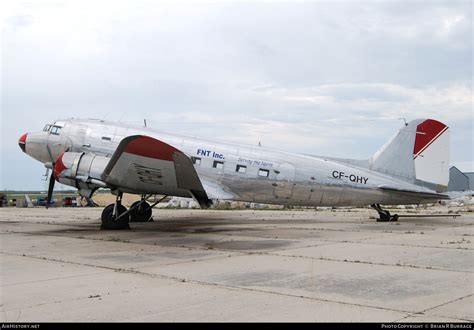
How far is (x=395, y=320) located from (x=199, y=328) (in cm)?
202

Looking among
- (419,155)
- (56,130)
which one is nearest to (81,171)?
(56,130)

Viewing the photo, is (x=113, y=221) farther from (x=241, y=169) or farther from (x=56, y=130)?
(x=241, y=169)

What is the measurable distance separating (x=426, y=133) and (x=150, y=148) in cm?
1042

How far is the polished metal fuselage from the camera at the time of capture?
16.3 metres

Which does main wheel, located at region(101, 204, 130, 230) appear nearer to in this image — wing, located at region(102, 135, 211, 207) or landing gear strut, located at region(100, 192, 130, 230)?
landing gear strut, located at region(100, 192, 130, 230)

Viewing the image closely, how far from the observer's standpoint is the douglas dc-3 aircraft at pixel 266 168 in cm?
1545

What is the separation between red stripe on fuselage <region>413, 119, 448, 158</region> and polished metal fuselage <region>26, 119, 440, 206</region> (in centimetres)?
137

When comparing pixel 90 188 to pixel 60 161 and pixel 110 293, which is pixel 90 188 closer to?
pixel 60 161

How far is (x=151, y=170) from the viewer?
535 inches

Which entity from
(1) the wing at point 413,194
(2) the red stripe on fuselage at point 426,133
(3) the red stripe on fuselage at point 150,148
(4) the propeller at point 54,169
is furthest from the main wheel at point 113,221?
(2) the red stripe on fuselage at point 426,133

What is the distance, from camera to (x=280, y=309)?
17.4ft

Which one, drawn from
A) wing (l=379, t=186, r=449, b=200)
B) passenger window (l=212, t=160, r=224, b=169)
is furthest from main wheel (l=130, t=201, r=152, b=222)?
wing (l=379, t=186, r=449, b=200)

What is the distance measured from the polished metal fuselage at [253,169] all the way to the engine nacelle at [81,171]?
2.70 ft

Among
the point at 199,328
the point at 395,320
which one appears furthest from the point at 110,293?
the point at 395,320
